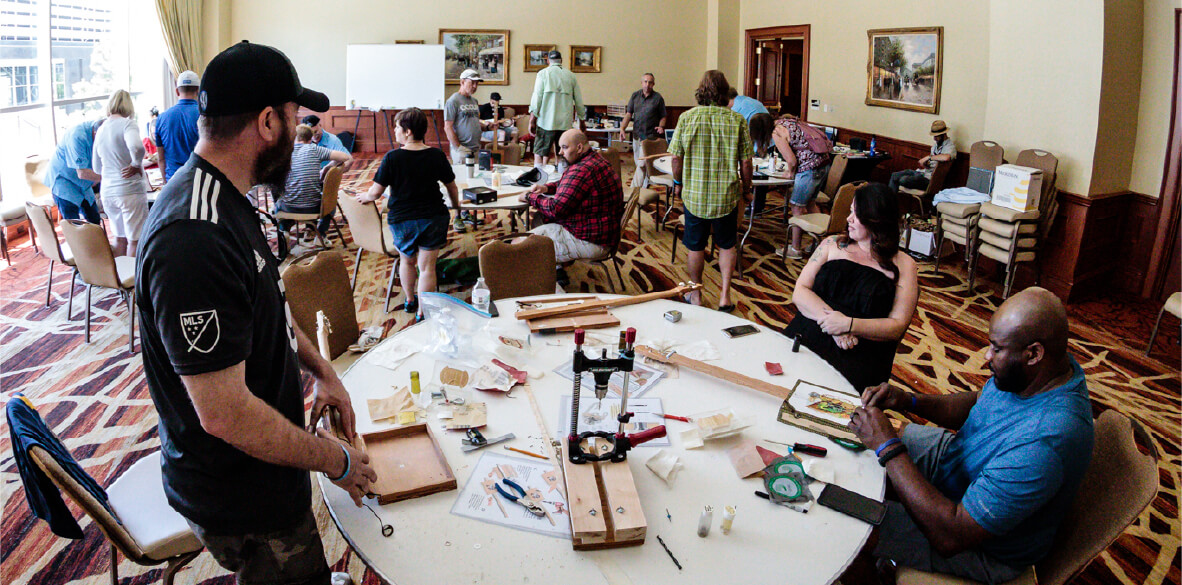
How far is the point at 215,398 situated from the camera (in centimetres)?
147

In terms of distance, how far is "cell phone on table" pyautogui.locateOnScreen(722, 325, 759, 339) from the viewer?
3076 millimetres

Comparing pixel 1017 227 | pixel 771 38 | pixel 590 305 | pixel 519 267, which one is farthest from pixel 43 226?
pixel 771 38

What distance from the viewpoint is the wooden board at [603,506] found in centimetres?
178

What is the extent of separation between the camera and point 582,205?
5.25m

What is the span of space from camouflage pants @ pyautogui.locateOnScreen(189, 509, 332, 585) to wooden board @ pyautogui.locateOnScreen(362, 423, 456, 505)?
8.2 inches

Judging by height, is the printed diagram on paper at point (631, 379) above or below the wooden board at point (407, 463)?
above

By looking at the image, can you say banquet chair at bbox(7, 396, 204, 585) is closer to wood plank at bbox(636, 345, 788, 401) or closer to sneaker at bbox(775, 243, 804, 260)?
wood plank at bbox(636, 345, 788, 401)

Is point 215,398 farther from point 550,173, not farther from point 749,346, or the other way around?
point 550,173

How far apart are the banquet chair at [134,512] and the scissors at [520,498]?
102cm

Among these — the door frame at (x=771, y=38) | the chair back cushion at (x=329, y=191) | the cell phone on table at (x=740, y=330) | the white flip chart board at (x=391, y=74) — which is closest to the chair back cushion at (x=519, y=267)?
the cell phone on table at (x=740, y=330)

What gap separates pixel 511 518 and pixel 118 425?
308 cm

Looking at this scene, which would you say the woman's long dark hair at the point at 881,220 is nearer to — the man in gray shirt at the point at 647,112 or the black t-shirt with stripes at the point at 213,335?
the black t-shirt with stripes at the point at 213,335

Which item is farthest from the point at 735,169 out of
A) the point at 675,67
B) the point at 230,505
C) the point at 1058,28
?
the point at 675,67

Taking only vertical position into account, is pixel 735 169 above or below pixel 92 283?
above
